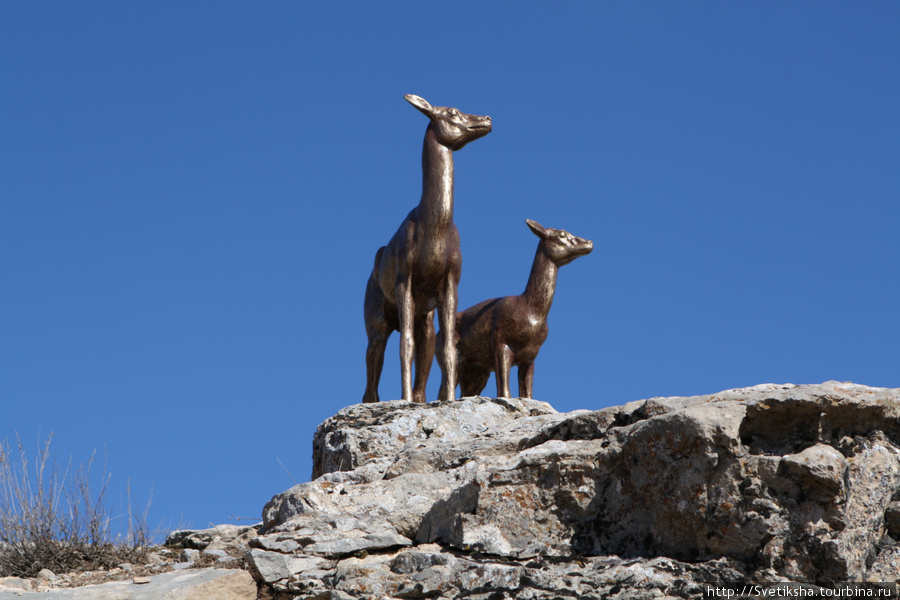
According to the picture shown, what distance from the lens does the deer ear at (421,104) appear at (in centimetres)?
991

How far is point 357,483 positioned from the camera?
566cm

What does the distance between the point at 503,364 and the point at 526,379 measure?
463mm

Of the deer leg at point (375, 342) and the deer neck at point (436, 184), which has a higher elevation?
the deer neck at point (436, 184)

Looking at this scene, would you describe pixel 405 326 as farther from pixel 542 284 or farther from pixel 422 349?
pixel 542 284

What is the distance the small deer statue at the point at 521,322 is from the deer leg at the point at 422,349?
4.02ft

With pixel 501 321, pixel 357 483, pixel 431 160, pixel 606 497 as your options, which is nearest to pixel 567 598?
pixel 606 497

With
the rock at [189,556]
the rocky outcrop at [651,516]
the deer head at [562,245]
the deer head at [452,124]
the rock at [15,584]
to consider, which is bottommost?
the rock at [15,584]

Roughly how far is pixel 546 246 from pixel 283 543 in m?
7.55

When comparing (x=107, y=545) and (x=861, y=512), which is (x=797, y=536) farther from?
(x=107, y=545)

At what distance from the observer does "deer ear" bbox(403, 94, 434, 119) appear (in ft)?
32.5

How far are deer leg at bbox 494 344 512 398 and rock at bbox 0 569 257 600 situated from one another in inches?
263

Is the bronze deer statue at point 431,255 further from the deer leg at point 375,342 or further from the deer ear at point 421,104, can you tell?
the deer leg at point 375,342

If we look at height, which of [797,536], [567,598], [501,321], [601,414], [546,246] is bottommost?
[567,598]

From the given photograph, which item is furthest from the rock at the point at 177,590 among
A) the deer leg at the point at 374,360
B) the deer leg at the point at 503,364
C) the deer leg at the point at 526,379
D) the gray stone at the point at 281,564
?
the deer leg at the point at 526,379
